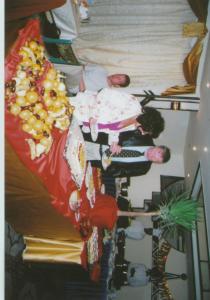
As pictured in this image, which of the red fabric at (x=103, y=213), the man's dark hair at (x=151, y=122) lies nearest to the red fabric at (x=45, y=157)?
the red fabric at (x=103, y=213)

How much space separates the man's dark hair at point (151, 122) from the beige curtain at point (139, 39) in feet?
5.66

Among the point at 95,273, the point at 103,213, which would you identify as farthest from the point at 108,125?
the point at 95,273

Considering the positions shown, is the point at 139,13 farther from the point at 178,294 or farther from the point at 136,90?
the point at 178,294

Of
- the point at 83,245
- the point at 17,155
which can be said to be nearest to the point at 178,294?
the point at 83,245

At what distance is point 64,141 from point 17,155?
51 cm

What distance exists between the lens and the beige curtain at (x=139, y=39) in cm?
420

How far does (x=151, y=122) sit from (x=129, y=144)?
1.31 ft

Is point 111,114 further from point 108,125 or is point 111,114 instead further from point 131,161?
point 131,161

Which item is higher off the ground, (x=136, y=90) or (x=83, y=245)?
(x=136, y=90)

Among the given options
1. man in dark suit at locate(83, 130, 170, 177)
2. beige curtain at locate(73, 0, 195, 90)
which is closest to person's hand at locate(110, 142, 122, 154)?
man in dark suit at locate(83, 130, 170, 177)

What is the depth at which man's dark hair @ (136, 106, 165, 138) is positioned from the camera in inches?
119

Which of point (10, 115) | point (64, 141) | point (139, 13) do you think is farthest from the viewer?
point (139, 13)

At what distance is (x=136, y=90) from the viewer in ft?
16.2

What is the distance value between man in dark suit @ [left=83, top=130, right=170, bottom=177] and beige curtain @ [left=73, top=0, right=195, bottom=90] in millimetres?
1727
